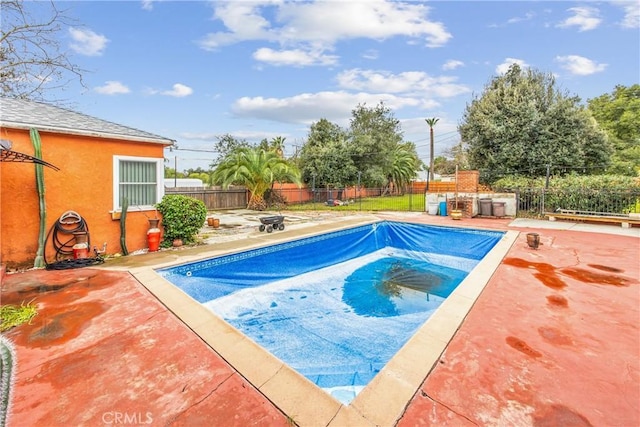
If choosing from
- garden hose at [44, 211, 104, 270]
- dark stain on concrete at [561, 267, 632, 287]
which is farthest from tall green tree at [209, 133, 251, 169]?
dark stain on concrete at [561, 267, 632, 287]

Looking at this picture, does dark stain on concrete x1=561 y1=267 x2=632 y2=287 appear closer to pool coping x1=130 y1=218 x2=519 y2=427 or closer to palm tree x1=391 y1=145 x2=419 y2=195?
pool coping x1=130 y1=218 x2=519 y2=427

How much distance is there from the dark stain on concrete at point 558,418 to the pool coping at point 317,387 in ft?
2.52

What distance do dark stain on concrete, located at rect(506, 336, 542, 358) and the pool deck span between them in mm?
20

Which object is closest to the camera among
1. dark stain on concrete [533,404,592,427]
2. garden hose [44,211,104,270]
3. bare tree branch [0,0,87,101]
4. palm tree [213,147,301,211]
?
dark stain on concrete [533,404,592,427]

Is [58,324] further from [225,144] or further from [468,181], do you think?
[225,144]

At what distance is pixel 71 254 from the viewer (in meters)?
5.70

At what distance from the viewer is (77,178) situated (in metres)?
5.77

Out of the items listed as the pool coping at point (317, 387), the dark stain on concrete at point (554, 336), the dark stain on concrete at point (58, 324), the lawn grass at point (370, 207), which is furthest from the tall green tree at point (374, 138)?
the dark stain on concrete at point (58, 324)

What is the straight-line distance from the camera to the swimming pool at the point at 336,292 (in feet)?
12.9

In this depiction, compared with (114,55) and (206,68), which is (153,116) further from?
(114,55)

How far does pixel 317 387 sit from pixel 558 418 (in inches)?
68.1

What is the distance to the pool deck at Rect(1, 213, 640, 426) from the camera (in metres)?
1.97

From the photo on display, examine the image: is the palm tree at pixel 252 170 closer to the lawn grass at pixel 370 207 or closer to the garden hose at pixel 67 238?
the lawn grass at pixel 370 207

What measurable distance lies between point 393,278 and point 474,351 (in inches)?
185
